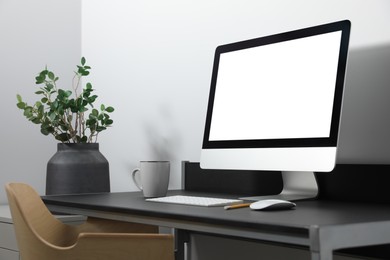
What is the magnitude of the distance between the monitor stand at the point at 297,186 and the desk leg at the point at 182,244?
0.45 m

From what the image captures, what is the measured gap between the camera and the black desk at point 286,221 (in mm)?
873

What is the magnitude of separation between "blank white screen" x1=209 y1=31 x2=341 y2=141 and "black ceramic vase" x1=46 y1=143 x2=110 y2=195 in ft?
1.87

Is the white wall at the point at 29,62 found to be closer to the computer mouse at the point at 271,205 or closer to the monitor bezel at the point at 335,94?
the monitor bezel at the point at 335,94

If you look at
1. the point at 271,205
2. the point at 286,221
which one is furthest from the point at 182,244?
the point at 286,221

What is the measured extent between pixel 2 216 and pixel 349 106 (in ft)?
3.55

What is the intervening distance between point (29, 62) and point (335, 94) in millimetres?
1489

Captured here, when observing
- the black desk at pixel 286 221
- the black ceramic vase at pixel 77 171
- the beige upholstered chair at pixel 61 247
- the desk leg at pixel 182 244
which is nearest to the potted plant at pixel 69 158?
the black ceramic vase at pixel 77 171

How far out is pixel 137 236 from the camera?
119cm

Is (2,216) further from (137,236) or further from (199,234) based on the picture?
(137,236)

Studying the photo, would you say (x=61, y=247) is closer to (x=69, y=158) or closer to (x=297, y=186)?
(x=297, y=186)

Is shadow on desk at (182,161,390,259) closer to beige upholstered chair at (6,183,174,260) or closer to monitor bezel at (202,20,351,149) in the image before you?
monitor bezel at (202,20,351,149)

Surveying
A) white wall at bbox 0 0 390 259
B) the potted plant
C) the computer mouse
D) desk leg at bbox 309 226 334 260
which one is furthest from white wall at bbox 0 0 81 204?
desk leg at bbox 309 226 334 260

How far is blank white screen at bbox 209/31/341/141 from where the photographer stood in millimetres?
1277

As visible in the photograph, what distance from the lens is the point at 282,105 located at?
4.49 ft
